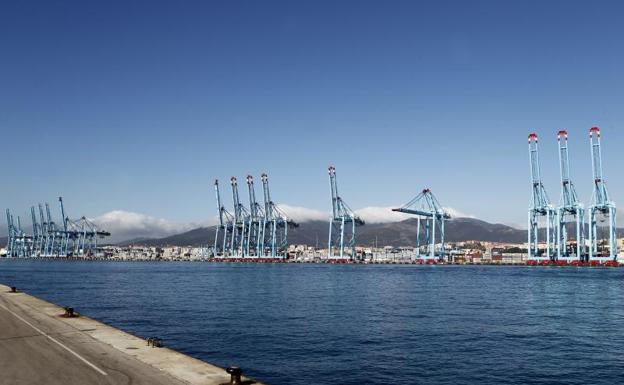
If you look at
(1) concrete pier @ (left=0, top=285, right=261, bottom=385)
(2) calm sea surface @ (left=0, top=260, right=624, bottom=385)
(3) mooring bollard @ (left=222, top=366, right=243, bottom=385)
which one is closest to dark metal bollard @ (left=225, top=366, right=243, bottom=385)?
(3) mooring bollard @ (left=222, top=366, right=243, bottom=385)

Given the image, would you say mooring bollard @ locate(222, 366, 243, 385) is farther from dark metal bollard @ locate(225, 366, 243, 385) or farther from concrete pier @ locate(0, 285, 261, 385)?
concrete pier @ locate(0, 285, 261, 385)

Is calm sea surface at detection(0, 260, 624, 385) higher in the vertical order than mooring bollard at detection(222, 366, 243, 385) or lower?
lower

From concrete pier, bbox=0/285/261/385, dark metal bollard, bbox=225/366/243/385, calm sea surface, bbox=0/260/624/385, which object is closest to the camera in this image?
dark metal bollard, bbox=225/366/243/385

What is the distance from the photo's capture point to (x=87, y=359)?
20.2m

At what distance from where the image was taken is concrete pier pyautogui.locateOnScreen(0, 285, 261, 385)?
17.3 m

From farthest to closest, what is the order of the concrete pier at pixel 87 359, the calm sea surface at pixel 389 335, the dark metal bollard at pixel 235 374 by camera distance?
the calm sea surface at pixel 389 335 → the concrete pier at pixel 87 359 → the dark metal bollard at pixel 235 374

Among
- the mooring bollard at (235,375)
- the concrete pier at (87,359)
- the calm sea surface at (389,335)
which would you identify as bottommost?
the calm sea surface at (389,335)

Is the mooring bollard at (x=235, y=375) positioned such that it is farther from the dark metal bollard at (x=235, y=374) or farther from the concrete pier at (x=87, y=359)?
the concrete pier at (x=87, y=359)

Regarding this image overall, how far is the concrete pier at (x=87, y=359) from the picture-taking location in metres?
17.3

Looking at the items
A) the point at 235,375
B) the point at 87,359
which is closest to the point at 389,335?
the point at 235,375

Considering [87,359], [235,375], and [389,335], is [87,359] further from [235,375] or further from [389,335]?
[389,335]

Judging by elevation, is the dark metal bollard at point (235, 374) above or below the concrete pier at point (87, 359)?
above

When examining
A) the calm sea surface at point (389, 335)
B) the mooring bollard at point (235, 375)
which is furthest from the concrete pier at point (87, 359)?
the calm sea surface at point (389, 335)

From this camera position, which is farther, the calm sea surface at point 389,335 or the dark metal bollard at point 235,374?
the calm sea surface at point 389,335
